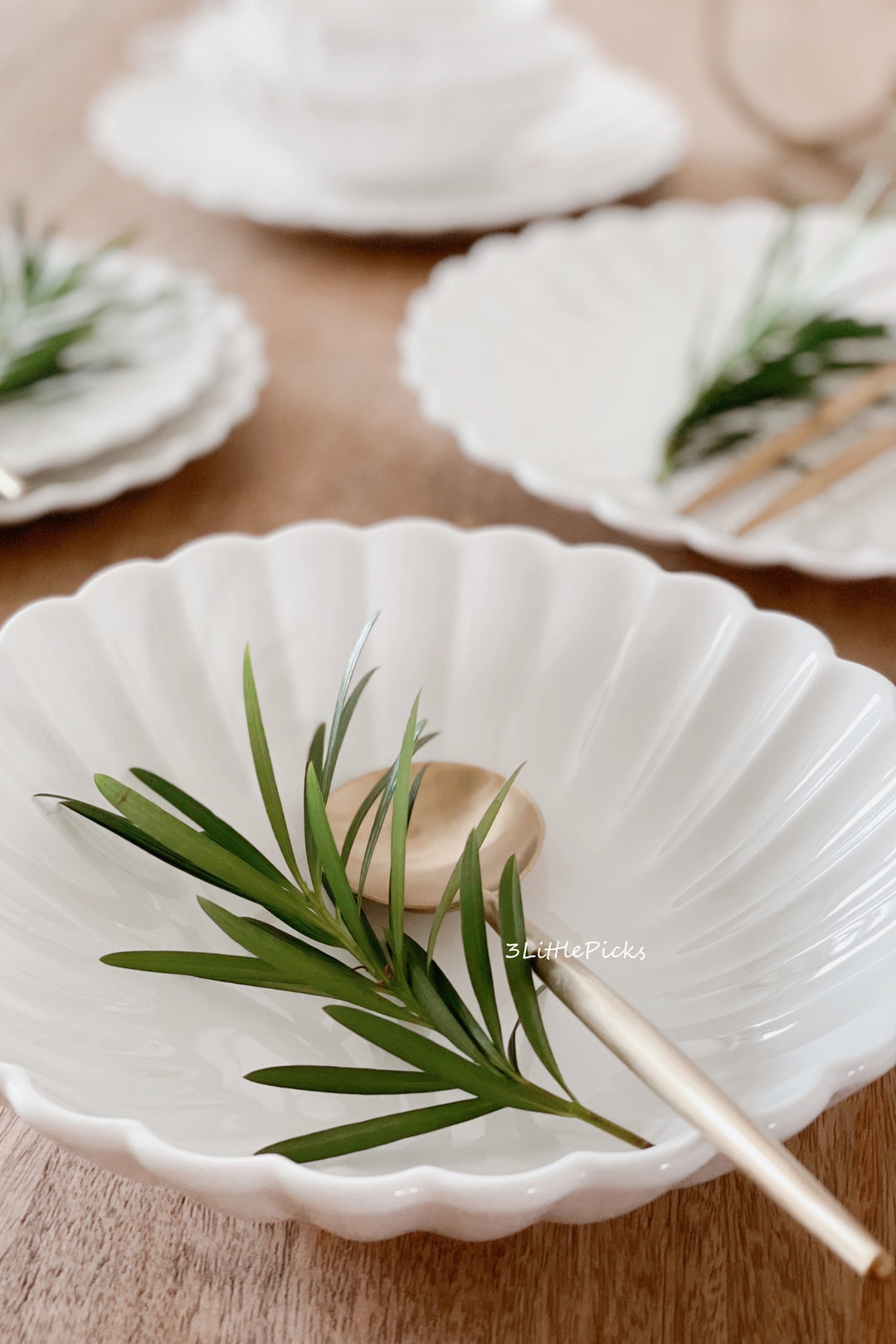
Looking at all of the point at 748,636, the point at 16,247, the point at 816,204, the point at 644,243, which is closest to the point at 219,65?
the point at 16,247

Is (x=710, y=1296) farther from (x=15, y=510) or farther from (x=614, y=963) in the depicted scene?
(x=15, y=510)

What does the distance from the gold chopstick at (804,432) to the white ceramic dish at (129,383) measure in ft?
0.95

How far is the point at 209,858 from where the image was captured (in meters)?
0.36

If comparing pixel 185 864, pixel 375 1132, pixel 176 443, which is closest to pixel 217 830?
Result: pixel 185 864

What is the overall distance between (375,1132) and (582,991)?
7 centimetres

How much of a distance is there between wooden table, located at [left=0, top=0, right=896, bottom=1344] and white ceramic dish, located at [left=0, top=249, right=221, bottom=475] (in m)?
0.05

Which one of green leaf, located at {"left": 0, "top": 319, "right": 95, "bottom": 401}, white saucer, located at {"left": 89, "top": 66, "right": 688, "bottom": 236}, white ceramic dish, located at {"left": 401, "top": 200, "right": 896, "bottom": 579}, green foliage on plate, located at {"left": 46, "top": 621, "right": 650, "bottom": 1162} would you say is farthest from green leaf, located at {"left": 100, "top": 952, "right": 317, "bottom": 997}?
white saucer, located at {"left": 89, "top": 66, "right": 688, "bottom": 236}

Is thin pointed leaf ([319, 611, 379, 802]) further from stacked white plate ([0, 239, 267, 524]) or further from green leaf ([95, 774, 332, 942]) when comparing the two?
stacked white plate ([0, 239, 267, 524])

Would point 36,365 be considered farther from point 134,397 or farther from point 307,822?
point 307,822

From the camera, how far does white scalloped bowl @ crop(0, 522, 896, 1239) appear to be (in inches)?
11.4

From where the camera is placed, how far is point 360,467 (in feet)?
2.32

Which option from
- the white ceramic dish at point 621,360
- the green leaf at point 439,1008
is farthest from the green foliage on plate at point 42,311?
the green leaf at point 439,1008

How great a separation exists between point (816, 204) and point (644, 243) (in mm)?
282

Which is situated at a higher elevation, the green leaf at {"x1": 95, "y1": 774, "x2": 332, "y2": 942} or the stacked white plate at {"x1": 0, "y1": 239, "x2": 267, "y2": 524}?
the green leaf at {"x1": 95, "y1": 774, "x2": 332, "y2": 942}
